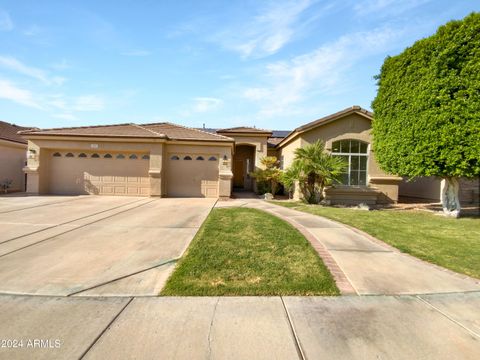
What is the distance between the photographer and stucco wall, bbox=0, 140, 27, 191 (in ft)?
48.6

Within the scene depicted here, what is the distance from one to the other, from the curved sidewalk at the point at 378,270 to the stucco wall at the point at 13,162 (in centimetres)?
1832

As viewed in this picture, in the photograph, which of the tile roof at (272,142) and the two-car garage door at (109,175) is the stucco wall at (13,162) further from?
the tile roof at (272,142)

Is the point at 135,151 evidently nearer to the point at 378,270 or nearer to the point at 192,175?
the point at 192,175

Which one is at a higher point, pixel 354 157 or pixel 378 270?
pixel 354 157

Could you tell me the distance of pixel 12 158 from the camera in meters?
15.5

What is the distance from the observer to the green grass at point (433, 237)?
4.82 metres

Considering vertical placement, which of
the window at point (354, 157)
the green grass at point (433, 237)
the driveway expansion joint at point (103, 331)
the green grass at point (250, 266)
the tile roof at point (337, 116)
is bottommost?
the driveway expansion joint at point (103, 331)

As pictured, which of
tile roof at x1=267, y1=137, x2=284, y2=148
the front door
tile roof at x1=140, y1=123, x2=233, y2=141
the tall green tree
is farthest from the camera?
the front door

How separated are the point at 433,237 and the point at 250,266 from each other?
18.5 ft

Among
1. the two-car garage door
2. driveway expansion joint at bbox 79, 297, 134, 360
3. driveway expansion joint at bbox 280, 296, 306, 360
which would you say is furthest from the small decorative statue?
driveway expansion joint at bbox 280, 296, 306, 360

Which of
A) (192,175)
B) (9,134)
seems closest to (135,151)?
(192,175)

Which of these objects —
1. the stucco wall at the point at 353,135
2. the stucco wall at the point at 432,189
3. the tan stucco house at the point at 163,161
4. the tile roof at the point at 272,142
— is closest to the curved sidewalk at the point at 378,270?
the tan stucco house at the point at 163,161

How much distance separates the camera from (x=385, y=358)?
2309 mm

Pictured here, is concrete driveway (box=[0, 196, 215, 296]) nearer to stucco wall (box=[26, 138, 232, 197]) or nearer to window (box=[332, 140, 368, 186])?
stucco wall (box=[26, 138, 232, 197])
